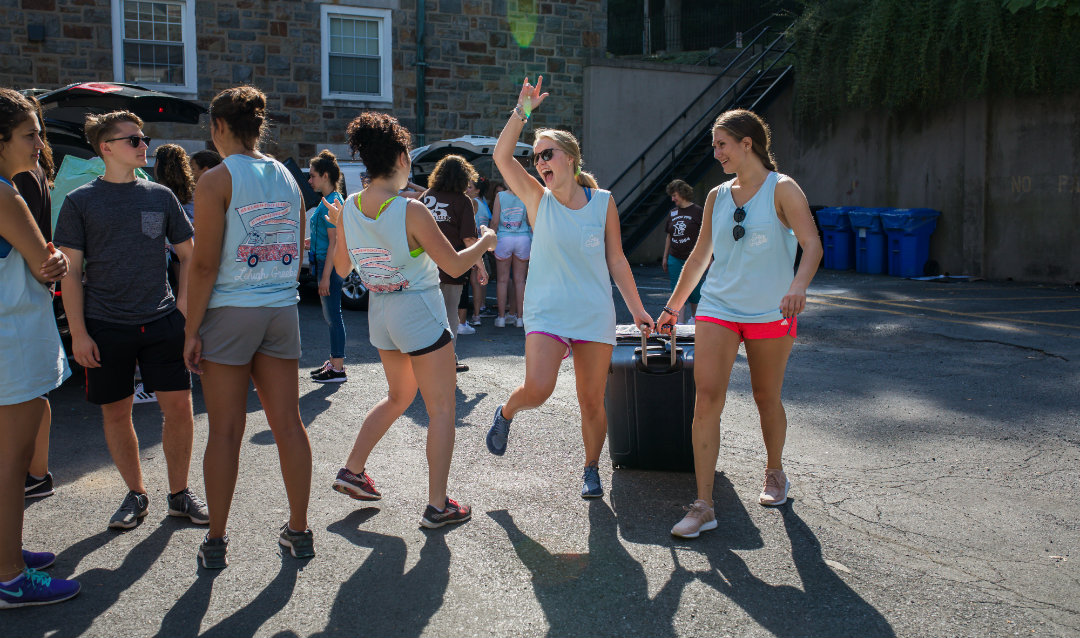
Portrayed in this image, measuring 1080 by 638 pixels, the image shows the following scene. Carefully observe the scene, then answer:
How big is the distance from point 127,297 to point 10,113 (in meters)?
0.99

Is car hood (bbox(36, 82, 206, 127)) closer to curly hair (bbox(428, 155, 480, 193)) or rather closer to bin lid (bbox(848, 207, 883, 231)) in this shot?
curly hair (bbox(428, 155, 480, 193))

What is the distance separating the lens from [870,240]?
654 inches

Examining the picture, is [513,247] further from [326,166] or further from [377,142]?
[377,142]

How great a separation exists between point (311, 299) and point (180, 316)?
8727 millimetres

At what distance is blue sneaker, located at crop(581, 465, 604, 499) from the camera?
459cm

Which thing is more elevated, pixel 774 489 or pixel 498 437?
pixel 498 437

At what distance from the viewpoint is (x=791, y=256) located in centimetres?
429

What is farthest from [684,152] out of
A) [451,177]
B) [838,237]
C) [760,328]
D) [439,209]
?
[760,328]

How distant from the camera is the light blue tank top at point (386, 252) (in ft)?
13.2

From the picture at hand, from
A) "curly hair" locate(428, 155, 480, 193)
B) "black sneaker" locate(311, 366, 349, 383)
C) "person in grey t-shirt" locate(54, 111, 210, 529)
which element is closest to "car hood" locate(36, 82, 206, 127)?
"curly hair" locate(428, 155, 480, 193)

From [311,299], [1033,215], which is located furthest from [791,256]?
[1033,215]

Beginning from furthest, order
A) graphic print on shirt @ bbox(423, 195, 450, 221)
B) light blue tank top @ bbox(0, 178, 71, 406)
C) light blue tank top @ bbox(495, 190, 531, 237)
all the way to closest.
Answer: light blue tank top @ bbox(495, 190, 531, 237) < graphic print on shirt @ bbox(423, 195, 450, 221) < light blue tank top @ bbox(0, 178, 71, 406)

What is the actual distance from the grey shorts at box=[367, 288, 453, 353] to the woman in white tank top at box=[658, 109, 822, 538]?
48.8 inches

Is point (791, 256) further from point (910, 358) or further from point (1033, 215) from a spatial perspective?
Answer: point (1033, 215)
